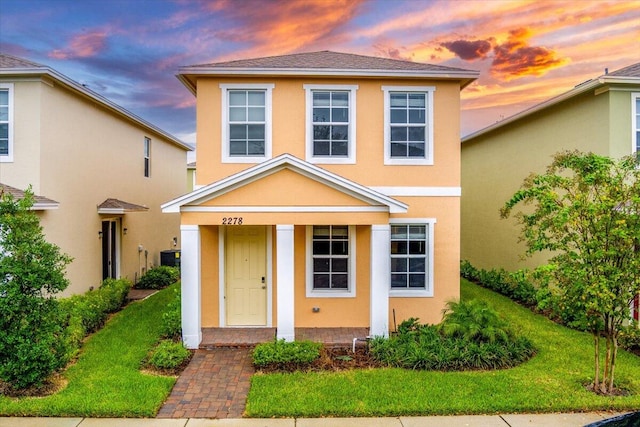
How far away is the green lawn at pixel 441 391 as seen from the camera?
639 centimetres

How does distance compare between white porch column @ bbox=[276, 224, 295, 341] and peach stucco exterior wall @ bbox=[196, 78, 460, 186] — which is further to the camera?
peach stucco exterior wall @ bbox=[196, 78, 460, 186]

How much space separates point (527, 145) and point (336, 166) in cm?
809

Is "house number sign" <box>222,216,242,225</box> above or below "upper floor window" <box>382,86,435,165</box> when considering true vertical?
below

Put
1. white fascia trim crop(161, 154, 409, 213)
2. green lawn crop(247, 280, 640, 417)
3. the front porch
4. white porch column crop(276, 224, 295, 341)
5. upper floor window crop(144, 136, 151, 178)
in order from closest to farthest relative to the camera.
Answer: green lawn crop(247, 280, 640, 417), white fascia trim crop(161, 154, 409, 213), white porch column crop(276, 224, 295, 341), the front porch, upper floor window crop(144, 136, 151, 178)

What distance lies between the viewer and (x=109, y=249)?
48.6ft

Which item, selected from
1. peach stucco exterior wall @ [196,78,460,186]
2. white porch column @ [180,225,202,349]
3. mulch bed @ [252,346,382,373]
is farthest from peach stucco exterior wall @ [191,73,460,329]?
mulch bed @ [252,346,382,373]

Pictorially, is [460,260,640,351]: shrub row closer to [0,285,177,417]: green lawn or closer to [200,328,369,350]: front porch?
[200,328,369,350]: front porch

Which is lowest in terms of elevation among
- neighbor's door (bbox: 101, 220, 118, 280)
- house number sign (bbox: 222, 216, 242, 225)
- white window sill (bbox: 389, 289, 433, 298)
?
white window sill (bbox: 389, 289, 433, 298)

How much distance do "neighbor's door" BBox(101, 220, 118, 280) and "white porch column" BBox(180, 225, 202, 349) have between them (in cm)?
696

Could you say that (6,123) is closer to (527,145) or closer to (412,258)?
(412,258)

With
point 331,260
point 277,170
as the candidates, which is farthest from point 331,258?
point 277,170

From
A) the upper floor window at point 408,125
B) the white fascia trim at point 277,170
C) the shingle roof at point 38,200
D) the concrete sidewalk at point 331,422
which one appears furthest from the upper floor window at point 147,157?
the concrete sidewalk at point 331,422

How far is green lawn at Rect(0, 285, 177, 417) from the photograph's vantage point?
247 inches

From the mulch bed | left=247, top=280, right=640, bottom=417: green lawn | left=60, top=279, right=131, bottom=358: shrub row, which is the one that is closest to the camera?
left=247, top=280, right=640, bottom=417: green lawn
